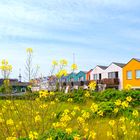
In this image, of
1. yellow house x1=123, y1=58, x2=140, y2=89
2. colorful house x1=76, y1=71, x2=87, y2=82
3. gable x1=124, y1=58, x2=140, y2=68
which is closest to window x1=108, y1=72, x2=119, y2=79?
yellow house x1=123, y1=58, x2=140, y2=89

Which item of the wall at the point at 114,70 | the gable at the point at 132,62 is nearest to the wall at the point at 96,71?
the wall at the point at 114,70

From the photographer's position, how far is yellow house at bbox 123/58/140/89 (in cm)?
4914

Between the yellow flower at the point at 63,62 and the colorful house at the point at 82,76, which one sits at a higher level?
the colorful house at the point at 82,76

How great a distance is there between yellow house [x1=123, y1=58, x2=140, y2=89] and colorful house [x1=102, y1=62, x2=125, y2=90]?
1079 mm

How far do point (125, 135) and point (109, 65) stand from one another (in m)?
47.9

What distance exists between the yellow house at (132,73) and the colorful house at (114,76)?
1079 millimetres

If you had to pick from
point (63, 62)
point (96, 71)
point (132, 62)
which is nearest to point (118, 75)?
point (132, 62)

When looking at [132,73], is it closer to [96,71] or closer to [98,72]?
[98,72]

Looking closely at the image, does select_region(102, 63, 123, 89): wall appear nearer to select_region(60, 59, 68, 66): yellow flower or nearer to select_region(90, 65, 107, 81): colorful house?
select_region(90, 65, 107, 81): colorful house

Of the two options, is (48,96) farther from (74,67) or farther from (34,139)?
(34,139)

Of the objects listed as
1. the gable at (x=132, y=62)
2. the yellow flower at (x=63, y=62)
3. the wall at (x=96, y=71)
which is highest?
the gable at (x=132, y=62)

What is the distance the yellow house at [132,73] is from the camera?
4914 cm

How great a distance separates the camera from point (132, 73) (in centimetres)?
5006

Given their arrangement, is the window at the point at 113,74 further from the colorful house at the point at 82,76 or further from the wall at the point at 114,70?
the colorful house at the point at 82,76
